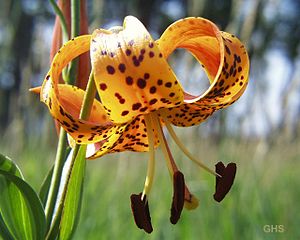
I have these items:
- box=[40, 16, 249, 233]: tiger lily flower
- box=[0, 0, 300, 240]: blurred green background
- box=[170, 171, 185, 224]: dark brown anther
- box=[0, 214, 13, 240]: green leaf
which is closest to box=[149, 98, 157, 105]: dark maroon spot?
box=[40, 16, 249, 233]: tiger lily flower

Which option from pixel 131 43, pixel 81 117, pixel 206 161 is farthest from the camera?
pixel 206 161

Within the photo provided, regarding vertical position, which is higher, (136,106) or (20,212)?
(136,106)

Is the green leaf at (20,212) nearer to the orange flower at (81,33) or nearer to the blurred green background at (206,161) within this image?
the orange flower at (81,33)

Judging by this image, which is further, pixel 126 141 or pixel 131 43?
pixel 126 141

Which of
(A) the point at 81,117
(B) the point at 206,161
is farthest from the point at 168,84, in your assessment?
(B) the point at 206,161

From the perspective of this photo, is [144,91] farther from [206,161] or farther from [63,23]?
[206,161]

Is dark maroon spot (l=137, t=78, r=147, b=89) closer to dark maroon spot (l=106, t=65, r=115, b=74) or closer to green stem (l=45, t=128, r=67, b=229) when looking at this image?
dark maroon spot (l=106, t=65, r=115, b=74)

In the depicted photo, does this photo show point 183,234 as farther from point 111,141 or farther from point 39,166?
point 39,166
